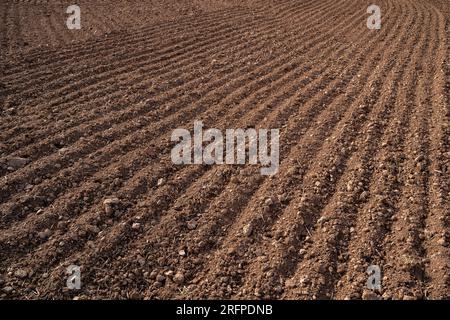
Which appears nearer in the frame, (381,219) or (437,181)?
(381,219)

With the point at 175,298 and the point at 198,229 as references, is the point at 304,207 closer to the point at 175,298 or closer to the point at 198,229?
the point at 198,229

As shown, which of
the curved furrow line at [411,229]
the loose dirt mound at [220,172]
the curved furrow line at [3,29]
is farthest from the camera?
the curved furrow line at [3,29]

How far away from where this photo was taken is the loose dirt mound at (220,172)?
2777 millimetres

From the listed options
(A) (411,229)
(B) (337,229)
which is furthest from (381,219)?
(B) (337,229)

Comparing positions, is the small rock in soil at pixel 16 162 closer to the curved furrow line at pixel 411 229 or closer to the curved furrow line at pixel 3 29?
the curved furrow line at pixel 3 29

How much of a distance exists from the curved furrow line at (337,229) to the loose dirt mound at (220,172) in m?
0.01

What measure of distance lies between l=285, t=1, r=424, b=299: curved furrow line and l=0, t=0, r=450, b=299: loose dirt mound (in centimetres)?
1

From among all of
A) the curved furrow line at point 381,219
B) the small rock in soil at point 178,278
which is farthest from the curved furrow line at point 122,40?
the curved furrow line at point 381,219

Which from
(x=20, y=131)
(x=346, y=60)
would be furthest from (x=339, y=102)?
(x=20, y=131)

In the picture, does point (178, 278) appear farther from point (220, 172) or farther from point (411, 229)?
point (411, 229)

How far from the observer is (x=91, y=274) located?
2.74m

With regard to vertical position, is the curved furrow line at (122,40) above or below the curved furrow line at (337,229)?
above

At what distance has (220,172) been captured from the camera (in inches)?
148

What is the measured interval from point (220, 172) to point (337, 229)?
47.8 inches
